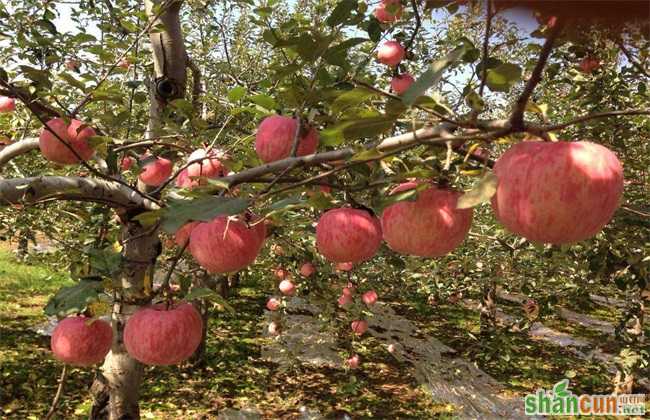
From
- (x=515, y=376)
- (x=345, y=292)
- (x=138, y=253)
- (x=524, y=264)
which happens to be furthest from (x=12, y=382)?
(x=515, y=376)

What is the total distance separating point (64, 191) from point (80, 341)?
533 mm

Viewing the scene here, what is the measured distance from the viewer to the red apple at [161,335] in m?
1.47

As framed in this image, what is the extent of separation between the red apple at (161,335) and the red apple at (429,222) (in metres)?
0.74

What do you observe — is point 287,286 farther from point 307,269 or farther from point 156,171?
point 156,171

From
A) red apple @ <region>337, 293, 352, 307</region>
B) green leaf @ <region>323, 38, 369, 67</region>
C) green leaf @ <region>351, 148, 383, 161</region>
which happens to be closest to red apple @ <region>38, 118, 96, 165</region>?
green leaf @ <region>323, 38, 369, 67</region>

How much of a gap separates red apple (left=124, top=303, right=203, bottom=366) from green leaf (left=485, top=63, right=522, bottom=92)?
1126 mm

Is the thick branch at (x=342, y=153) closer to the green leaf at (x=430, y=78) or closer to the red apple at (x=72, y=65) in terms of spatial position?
the green leaf at (x=430, y=78)

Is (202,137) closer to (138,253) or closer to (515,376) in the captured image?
(138,253)

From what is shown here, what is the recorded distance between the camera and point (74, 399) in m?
5.14

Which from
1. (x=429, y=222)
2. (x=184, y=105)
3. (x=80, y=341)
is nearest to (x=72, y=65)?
(x=184, y=105)

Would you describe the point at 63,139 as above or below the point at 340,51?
below

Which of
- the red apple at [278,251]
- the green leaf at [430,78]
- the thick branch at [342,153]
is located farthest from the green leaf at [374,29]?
the red apple at [278,251]

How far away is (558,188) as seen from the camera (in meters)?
0.80

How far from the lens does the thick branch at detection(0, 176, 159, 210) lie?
151 centimetres
